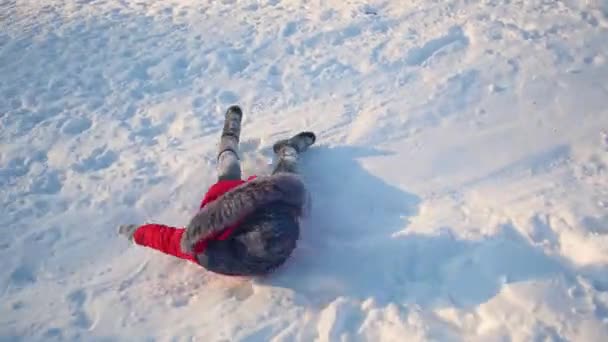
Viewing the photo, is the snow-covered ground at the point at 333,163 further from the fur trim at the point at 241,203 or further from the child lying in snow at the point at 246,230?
the fur trim at the point at 241,203

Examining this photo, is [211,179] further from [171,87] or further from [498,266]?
[498,266]

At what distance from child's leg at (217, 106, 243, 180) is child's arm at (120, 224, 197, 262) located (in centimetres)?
59

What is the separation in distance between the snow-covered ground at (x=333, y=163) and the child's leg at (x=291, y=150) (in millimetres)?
145

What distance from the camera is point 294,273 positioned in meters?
3.19

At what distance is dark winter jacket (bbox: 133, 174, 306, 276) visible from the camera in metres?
2.76

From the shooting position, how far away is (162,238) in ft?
10.3

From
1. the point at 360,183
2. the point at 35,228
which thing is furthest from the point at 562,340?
the point at 35,228

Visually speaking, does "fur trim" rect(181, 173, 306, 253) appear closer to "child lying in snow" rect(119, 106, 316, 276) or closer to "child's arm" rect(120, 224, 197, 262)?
"child lying in snow" rect(119, 106, 316, 276)

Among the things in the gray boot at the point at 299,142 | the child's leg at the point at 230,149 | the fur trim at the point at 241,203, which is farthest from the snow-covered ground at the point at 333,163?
the fur trim at the point at 241,203

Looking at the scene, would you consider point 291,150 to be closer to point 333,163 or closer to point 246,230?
point 333,163

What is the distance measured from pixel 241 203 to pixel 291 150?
1158 mm

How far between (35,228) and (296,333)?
87.5 inches

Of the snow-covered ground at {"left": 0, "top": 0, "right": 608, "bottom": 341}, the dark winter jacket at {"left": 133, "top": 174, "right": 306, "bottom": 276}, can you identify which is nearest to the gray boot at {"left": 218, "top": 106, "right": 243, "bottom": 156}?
the snow-covered ground at {"left": 0, "top": 0, "right": 608, "bottom": 341}

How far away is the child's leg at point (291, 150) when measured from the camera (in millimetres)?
3659
